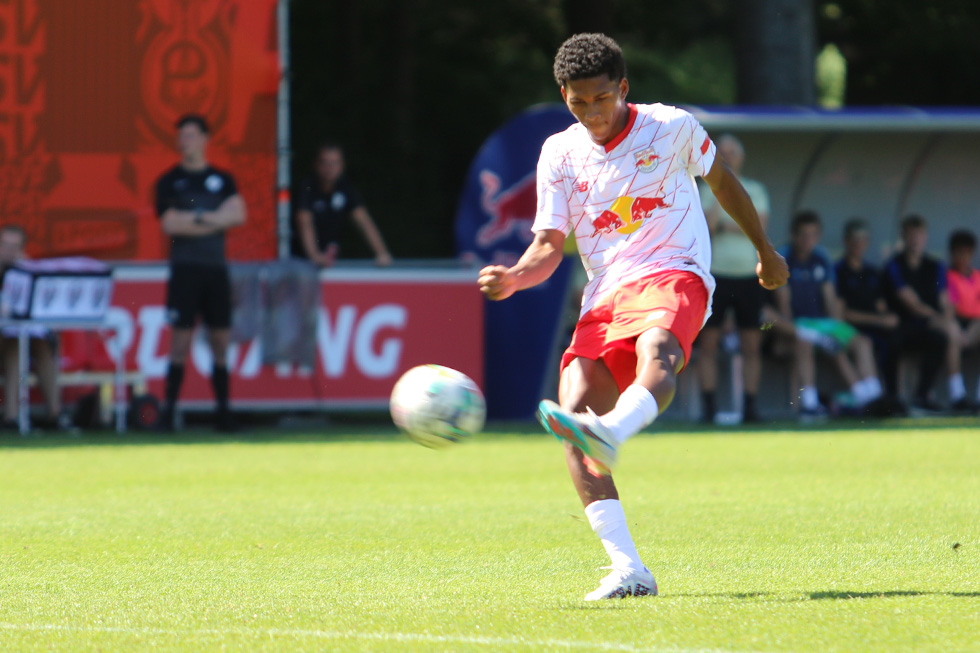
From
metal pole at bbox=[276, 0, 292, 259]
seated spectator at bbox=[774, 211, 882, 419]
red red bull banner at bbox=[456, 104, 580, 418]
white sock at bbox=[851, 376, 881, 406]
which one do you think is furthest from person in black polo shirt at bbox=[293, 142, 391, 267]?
white sock at bbox=[851, 376, 881, 406]

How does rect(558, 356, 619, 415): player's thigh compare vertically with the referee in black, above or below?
above

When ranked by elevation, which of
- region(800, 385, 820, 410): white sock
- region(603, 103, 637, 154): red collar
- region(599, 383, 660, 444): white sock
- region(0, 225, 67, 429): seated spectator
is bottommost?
region(800, 385, 820, 410): white sock

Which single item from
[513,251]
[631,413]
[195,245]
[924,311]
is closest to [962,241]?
[924,311]

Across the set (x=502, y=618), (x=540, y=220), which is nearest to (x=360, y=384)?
(x=540, y=220)

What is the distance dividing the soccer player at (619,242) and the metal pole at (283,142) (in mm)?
8869

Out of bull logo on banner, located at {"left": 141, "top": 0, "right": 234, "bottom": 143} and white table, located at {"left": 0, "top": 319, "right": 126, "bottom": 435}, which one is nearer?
white table, located at {"left": 0, "top": 319, "right": 126, "bottom": 435}

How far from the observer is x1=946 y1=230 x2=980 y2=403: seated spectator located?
15.7m

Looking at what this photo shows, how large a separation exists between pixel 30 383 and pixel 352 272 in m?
3.19

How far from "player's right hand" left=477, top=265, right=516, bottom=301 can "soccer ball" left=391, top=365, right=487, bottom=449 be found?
434mm

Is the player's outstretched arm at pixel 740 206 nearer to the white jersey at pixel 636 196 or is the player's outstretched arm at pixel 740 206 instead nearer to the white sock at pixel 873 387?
the white jersey at pixel 636 196

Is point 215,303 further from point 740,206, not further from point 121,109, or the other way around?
point 740,206

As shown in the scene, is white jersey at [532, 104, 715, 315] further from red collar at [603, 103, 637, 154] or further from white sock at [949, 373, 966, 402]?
white sock at [949, 373, 966, 402]

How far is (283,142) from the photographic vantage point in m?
14.6

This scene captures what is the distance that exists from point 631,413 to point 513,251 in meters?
9.80
